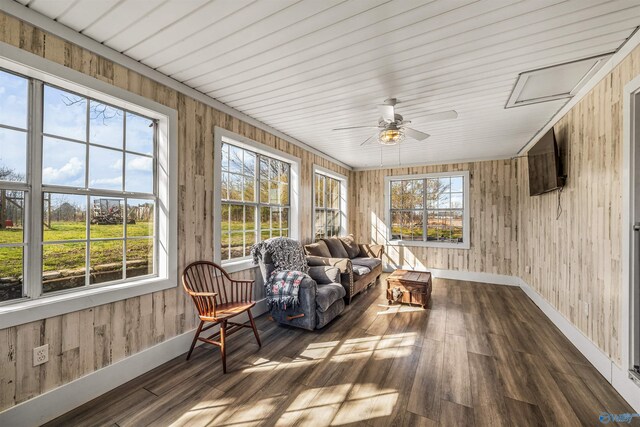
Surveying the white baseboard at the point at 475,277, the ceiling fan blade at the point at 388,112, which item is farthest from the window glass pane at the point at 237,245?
the white baseboard at the point at 475,277

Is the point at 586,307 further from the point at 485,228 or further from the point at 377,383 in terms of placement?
the point at 485,228

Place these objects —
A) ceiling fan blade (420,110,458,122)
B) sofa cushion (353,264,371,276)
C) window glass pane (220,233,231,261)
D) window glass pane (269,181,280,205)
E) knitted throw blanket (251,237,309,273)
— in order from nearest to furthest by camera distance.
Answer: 1. ceiling fan blade (420,110,458,122)
2. window glass pane (220,233,231,261)
3. knitted throw blanket (251,237,309,273)
4. window glass pane (269,181,280,205)
5. sofa cushion (353,264,371,276)

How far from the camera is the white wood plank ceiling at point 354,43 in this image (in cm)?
160

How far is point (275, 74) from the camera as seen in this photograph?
2.38 metres

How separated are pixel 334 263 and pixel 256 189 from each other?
1573mm

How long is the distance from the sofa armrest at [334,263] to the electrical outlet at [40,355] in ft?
9.21

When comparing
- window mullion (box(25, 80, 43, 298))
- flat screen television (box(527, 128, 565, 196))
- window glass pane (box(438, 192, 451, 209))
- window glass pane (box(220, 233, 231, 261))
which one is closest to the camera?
window mullion (box(25, 80, 43, 298))

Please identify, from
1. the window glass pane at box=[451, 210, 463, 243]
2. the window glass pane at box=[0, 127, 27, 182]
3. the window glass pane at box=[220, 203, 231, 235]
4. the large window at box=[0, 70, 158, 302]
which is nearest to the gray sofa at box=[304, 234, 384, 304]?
the window glass pane at box=[220, 203, 231, 235]

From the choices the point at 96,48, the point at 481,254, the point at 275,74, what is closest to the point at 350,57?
the point at 275,74

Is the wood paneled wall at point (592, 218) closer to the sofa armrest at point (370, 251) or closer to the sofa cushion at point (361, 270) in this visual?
the sofa cushion at point (361, 270)

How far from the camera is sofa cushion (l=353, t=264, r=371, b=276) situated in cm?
418

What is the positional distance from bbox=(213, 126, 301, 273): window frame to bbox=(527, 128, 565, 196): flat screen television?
3.32 metres

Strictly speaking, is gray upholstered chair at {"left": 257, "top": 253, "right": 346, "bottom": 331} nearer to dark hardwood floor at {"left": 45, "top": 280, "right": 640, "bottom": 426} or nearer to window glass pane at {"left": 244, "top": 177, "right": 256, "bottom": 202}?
dark hardwood floor at {"left": 45, "top": 280, "right": 640, "bottom": 426}

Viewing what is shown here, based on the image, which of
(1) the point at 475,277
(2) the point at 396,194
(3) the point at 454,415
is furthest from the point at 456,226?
(3) the point at 454,415
